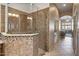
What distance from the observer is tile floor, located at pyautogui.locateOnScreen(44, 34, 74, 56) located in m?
2.22

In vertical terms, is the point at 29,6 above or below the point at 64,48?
above

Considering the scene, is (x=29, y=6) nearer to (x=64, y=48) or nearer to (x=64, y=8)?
(x=64, y=8)

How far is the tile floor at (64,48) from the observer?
2225 millimetres

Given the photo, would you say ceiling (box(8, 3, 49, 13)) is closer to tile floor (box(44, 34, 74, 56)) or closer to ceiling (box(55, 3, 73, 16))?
ceiling (box(55, 3, 73, 16))

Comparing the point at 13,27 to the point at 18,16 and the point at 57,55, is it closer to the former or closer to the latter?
the point at 18,16

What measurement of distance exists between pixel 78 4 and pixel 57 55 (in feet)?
3.15

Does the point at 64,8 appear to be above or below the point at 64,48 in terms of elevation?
above

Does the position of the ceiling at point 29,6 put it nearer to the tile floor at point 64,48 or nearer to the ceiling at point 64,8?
the ceiling at point 64,8

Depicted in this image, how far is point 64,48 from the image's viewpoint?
2254mm

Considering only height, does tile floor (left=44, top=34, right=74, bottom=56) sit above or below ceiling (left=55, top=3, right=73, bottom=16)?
below

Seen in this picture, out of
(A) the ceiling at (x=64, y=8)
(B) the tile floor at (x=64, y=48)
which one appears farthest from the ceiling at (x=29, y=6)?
(B) the tile floor at (x=64, y=48)

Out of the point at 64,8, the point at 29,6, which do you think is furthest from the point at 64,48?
the point at 29,6

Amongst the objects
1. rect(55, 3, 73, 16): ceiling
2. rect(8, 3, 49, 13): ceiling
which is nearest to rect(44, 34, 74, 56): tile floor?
rect(55, 3, 73, 16): ceiling

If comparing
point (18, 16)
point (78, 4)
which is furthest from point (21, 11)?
point (78, 4)
